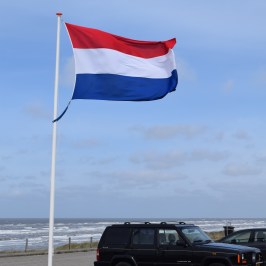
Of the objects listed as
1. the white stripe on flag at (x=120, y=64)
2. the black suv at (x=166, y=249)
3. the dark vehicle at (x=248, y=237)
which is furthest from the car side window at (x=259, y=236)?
the white stripe on flag at (x=120, y=64)

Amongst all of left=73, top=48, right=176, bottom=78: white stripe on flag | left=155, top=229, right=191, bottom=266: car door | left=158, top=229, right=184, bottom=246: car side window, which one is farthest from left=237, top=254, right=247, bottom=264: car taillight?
left=73, top=48, right=176, bottom=78: white stripe on flag

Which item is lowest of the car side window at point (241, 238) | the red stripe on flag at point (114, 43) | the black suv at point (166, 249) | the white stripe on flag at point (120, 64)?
the black suv at point (166, 249)

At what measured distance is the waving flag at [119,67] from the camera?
42.3 feet

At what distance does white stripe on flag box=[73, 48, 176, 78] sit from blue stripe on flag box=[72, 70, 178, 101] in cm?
11

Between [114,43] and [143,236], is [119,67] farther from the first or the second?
[143,236]

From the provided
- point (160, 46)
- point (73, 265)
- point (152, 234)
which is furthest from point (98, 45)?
point (73, 265)

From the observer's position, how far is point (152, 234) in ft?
56.3

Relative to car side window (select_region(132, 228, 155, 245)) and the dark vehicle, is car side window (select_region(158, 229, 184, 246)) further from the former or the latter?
the dark vehicle

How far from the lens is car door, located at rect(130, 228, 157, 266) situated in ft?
55.2

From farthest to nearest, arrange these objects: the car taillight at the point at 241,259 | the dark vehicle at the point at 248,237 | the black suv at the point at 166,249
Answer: the dark vehicle at the point at 248,237 < the black suv at the point at 166,249 < the car taillight at the point at 241,259

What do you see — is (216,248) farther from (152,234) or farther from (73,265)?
(73,265)

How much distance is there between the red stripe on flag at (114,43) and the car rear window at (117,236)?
18.8 ft

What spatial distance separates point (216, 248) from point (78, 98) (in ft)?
19.7

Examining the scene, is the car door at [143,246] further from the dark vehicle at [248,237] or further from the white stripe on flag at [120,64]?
the white stripe on flag at [120,64]
